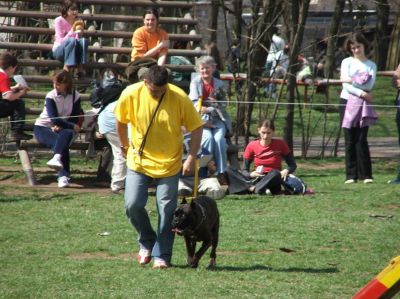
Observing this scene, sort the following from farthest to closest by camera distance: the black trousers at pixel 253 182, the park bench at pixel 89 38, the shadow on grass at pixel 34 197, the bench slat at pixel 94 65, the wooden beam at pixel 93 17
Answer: the wooden beam at pixel 93 17
the bench slat at pixel 94 65
the park bench at pixel 89 38
the black trousers at pixel 253 182
the shadow on grass at pixel 34 197

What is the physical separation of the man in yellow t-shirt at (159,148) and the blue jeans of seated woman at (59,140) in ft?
16.9

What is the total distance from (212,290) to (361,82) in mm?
7043

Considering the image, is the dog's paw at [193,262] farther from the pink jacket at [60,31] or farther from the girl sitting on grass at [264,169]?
the pink jacket at [60,31]

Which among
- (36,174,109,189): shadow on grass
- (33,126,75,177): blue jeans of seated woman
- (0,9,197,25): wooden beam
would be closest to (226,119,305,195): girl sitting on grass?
(36,174,109,189): shadow on grass

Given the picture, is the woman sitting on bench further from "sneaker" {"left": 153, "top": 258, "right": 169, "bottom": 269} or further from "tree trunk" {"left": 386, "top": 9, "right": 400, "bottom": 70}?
"tree trunk" {"left": 386, "top": 9, "right": 400, "bottom": 70}

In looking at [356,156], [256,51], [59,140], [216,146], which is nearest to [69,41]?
[59,140]

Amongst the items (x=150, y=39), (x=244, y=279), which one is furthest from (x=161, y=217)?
(x=150, y=39)

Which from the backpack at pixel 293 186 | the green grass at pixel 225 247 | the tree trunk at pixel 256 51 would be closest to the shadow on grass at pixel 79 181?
the green grass at pixel 225 247

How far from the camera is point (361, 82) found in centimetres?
1427

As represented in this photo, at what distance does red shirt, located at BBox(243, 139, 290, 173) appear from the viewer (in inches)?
530

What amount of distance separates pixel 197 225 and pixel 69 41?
309 inches

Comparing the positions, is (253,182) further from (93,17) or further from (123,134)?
(93,17)

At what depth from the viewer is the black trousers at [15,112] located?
1434cm

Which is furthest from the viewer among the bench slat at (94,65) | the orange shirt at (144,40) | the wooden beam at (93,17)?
the wooden beam at (93,17)
